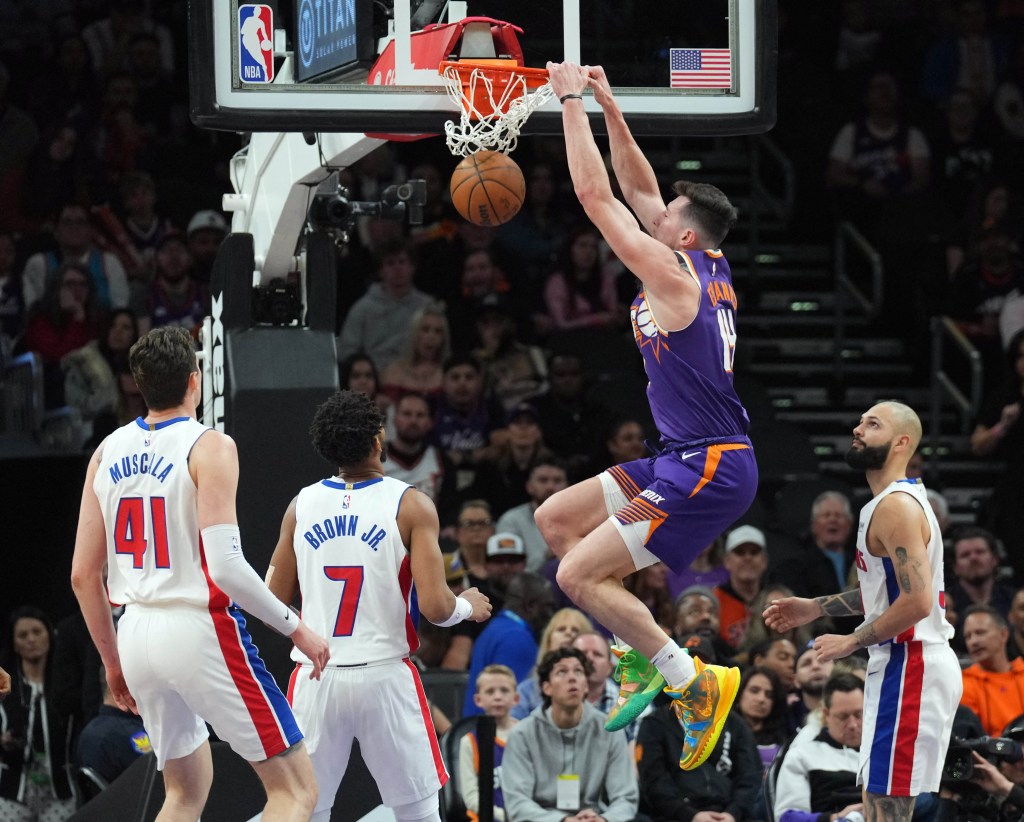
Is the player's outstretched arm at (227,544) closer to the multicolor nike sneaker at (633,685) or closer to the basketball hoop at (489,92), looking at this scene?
the multicolor nike sneaker at (633,685)

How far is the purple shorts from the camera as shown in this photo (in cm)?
737

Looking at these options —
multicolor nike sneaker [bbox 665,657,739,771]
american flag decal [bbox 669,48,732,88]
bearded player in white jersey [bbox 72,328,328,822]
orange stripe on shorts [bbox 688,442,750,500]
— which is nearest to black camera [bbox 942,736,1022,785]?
multicolor nike sneaker [bbox 665,657,739,771]

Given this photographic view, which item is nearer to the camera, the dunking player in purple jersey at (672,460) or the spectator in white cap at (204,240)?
the dunking player in purple jersey at (672,460)

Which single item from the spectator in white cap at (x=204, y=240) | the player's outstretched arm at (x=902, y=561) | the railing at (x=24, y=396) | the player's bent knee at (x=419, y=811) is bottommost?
the player's bent knee at (x=419, y=811)

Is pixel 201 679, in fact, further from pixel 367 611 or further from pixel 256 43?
pixel 256 43

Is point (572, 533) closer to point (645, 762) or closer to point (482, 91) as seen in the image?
point (482, 91)

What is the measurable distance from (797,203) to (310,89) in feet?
35.8

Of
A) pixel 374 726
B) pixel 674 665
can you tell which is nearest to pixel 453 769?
pixel 374 726

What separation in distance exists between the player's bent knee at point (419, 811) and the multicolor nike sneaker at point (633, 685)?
0.80 meters

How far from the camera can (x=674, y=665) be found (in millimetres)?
7469

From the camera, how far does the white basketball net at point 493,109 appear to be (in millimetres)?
7590

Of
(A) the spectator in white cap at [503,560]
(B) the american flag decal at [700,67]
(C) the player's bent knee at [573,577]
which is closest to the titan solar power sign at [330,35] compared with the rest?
(B) the american flag decal at [700,67]

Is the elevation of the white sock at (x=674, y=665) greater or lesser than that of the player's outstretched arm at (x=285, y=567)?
lesser

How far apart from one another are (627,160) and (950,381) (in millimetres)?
9670
